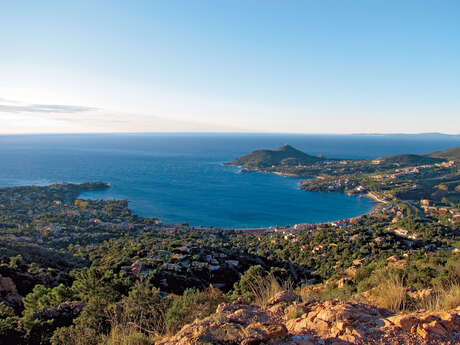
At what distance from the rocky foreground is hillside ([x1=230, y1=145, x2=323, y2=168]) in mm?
104160

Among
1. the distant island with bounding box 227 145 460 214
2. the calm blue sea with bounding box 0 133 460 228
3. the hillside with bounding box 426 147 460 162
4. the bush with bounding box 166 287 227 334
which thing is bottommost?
the calm blue sea with bounding box 0 133 460 228

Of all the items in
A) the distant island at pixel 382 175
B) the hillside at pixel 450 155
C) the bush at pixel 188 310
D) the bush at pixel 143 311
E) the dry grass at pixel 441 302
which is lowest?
the distant island at pixel 382 175

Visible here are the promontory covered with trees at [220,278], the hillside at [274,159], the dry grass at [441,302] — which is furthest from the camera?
the hillside at [274,159]

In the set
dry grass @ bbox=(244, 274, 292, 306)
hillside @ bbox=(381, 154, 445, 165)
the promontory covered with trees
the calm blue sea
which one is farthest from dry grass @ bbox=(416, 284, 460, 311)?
hillside @ bbox=(381, 154, 445, 165)

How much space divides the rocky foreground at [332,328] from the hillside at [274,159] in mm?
104160

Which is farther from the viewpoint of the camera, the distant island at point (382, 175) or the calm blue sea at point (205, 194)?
the distant island at point (382, 175)

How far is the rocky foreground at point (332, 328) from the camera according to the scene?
328 cm

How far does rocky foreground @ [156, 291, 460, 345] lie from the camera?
129 inches

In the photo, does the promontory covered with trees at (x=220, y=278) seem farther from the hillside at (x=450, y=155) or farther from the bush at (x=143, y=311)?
the hillside at (x=450, y=155)

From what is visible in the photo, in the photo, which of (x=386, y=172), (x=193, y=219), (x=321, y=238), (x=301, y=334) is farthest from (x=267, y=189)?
(x=301, y=334)

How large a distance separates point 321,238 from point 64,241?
31.3m

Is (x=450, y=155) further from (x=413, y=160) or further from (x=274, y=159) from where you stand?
(x=274, y=159)

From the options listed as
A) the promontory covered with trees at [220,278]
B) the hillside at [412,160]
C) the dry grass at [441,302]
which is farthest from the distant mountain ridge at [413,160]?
the dry grass at [441,302]

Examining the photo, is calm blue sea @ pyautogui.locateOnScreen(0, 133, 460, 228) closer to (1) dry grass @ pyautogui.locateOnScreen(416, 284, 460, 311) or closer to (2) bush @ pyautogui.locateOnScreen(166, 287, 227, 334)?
(2) bush @ pyautogui.locateOnScreen(166, 287, 227, 334)
